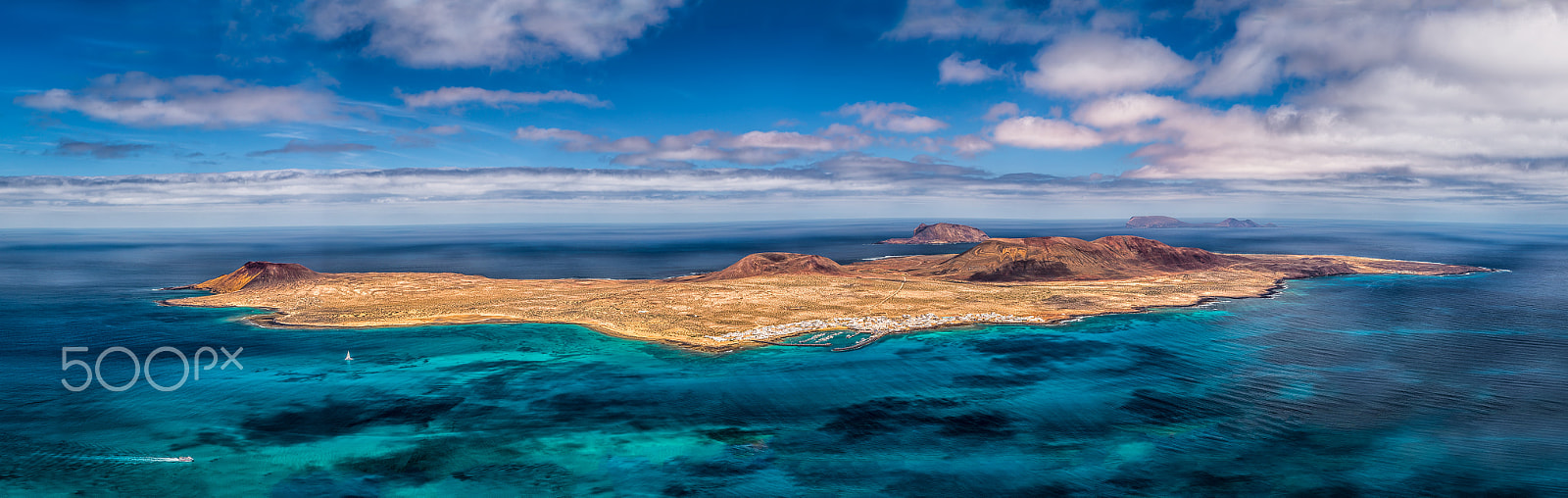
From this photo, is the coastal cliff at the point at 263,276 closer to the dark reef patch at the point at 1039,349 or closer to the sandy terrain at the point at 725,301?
the sandy terrain at the point at 725,301

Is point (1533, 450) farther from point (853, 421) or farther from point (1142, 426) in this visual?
point (853, 421)

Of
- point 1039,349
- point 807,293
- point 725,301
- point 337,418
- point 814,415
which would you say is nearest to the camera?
point 337,418

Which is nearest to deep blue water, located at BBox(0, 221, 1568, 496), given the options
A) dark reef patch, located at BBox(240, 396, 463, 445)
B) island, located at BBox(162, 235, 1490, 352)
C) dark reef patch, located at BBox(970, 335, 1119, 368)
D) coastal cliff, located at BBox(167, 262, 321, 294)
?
dark reef patch, located at BBox(240, 396, 463, 445)

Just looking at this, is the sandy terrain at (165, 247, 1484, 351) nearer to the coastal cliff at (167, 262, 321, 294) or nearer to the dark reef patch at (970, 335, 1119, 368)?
the coastal cliff at (167, 262, 321, 294)

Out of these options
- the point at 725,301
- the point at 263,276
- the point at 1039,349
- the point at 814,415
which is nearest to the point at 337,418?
the point at 814,415

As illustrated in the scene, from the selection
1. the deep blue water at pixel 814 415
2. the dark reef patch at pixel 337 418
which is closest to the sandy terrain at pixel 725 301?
the deep blue water at pixel 814 415

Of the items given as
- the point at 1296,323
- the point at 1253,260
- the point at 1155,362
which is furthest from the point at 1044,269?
the point at 1155,362

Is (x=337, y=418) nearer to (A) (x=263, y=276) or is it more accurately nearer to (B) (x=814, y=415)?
(B) (x=814, y=415)
